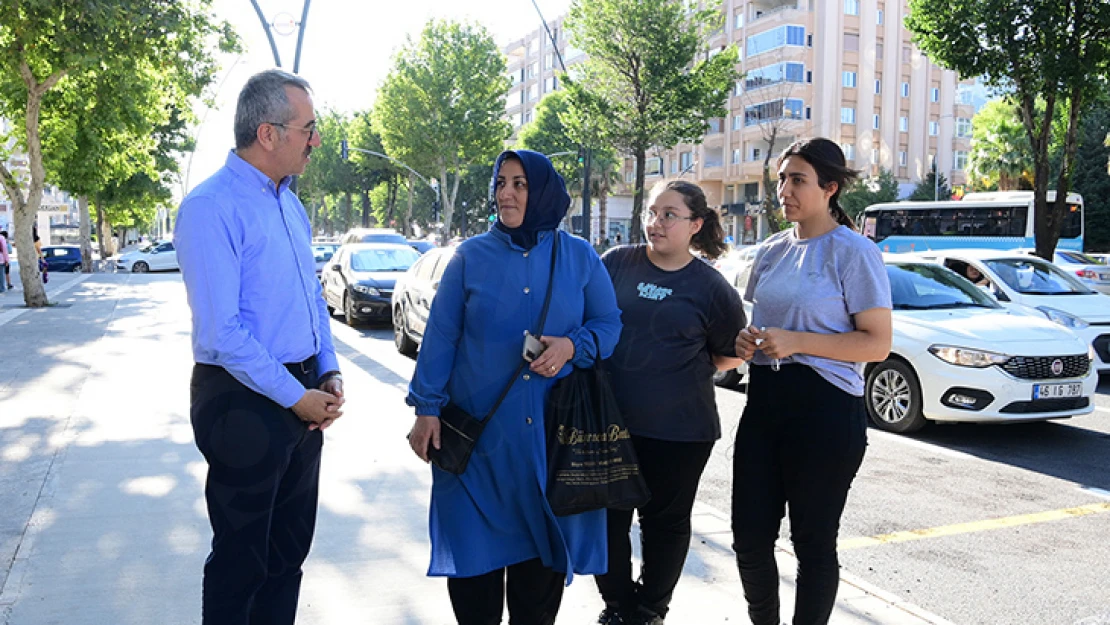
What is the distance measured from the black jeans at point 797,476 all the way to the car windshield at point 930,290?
18.3 feet

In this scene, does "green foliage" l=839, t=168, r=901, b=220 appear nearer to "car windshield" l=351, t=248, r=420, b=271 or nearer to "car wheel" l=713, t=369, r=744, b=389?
"car windshield" l=351, t=248, r=420, b=271

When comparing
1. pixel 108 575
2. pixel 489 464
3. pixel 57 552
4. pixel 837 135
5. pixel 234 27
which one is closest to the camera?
pixel 489 464

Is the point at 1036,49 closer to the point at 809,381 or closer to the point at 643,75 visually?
the point at 809,381

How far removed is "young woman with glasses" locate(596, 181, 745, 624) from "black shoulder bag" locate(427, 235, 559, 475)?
517 mm

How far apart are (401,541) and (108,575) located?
4.20 feet

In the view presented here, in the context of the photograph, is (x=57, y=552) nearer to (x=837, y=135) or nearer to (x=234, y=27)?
(x=234, y=27)

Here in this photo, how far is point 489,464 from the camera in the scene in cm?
286

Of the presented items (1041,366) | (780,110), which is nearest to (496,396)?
(1041,366)

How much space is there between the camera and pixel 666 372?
323 centimetres

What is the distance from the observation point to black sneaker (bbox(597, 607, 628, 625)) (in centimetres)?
341

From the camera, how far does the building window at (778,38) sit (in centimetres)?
5150

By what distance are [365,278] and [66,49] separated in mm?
5667

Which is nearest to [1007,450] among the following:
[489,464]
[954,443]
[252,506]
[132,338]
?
[954,443]

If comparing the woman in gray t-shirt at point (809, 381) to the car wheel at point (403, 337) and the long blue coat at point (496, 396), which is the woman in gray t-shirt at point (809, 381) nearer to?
the long blue coat at point (496, 396)
